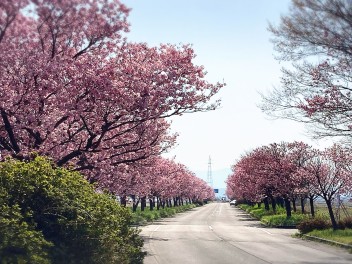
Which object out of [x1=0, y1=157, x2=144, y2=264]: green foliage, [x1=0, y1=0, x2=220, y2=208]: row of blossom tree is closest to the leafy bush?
[x1=0, y1=0, x2=220, y2=208]: row of blossom tree

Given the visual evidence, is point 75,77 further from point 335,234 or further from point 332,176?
point 332,176

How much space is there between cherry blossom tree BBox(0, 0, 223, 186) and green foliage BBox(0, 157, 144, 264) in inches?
122

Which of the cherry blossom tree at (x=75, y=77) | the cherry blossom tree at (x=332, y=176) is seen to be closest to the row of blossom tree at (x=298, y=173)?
the cherry blossom tree at (x=332, y=176)

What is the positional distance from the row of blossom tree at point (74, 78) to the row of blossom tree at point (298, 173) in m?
11.2

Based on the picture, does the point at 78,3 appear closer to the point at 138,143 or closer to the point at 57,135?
the point at 57,135

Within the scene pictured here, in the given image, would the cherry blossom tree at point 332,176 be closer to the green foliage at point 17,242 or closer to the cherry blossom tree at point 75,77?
the cherry blossom tree at point 75,77

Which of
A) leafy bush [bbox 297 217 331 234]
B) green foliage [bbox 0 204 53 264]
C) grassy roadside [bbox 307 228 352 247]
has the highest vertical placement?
green foliage [bbox 0 204 53 264]

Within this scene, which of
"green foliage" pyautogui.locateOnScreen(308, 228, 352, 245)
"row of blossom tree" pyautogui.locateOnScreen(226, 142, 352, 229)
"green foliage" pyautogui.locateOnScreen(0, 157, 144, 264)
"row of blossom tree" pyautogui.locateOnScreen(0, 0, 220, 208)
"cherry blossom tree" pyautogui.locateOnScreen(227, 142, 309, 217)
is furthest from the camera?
"cherry blossom tree" pyautogui.locateOnScreen(227, 142, 309, 217)

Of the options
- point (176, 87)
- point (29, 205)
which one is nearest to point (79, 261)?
point (29, 205)

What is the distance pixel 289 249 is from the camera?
19328 mm

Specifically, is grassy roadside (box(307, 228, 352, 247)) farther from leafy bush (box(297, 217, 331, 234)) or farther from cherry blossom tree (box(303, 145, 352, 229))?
cherry blossom tree (box(303, 145, 352, 229))

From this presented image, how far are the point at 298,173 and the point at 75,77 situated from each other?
24.2 m

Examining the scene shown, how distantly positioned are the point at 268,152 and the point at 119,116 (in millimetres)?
30134

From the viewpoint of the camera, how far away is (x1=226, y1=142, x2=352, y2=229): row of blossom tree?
27953 millimetres
